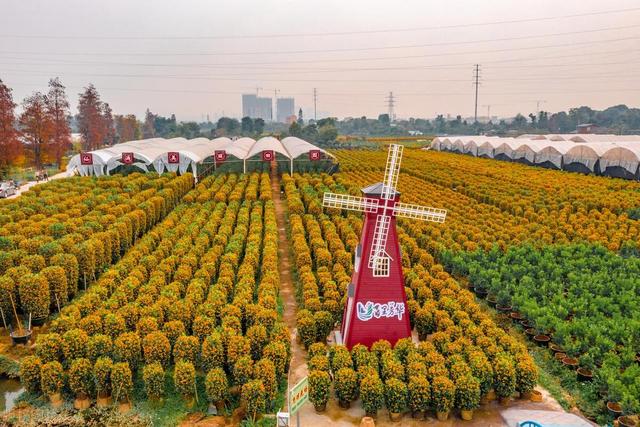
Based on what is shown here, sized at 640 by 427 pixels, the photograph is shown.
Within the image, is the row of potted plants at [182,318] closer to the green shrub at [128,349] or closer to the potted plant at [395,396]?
the green shrub at [128,349]

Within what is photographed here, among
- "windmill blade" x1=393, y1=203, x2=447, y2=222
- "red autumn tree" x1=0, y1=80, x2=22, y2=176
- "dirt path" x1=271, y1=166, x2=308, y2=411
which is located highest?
"red autumn tree" x1=0, y1=80, x2=22, y2=176

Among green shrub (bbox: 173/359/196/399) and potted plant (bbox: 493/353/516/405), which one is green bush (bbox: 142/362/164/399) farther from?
potted plant (bbox: 493/353/516/405)

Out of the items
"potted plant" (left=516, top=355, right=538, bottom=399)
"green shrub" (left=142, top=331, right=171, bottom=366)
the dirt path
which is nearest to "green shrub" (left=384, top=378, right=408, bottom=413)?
the dirt path

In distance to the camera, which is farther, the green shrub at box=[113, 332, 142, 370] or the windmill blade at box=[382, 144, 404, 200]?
the green shrub at box=[113, 332, 142, 370]

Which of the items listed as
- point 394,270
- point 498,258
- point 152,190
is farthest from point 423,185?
point 394,270

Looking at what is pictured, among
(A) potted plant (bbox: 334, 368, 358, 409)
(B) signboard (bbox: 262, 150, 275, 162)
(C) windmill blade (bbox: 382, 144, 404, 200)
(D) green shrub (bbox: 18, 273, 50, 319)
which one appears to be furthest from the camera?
(B) signboard (bbox: 262, 150, 275, 162)

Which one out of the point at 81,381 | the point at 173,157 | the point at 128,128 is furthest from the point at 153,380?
the point at 128,128

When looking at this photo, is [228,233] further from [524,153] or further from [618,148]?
[524,153]
